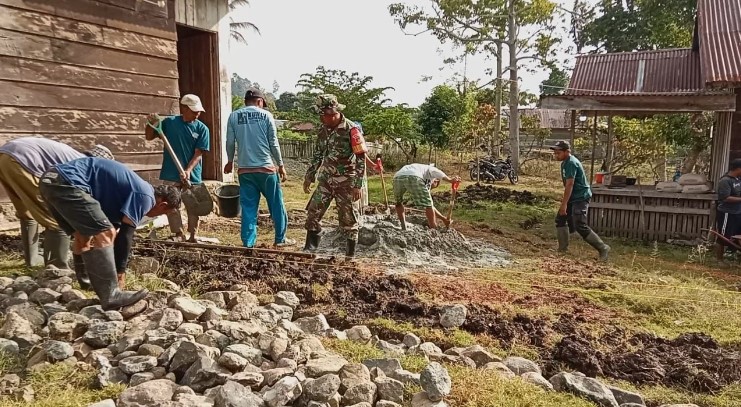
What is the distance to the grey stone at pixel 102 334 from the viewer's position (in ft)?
9.71

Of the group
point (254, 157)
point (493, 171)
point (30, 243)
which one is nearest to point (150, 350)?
point (30, 243)

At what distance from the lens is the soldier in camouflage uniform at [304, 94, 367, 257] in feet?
17.8

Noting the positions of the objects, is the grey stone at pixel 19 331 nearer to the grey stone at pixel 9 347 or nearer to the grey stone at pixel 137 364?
the grey stone at pixel 9 347

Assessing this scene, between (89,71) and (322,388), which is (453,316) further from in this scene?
(89,71)

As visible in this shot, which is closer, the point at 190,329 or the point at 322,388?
the point at 322,388

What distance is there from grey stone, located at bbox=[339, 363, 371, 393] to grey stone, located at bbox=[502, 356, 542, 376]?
3.21 feet

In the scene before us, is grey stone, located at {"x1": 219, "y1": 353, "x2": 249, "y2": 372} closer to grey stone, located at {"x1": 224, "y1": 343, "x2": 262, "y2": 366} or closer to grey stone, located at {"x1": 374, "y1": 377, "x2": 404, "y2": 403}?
grey stone, located at {"x1": 224, "y1": 343, "x2": 262, "y2": 366}

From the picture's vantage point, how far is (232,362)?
2.70 m

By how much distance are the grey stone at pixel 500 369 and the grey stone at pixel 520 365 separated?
0.30ft

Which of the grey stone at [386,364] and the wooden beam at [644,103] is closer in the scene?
the grey stone at [386,364]

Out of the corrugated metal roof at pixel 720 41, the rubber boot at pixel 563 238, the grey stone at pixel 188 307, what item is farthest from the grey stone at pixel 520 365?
the corrugated metal roof at pixel 720 41

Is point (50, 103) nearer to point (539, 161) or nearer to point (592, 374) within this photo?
Answer: point (592, 374)

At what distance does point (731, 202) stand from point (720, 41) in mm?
3447

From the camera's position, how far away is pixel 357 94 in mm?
24047
